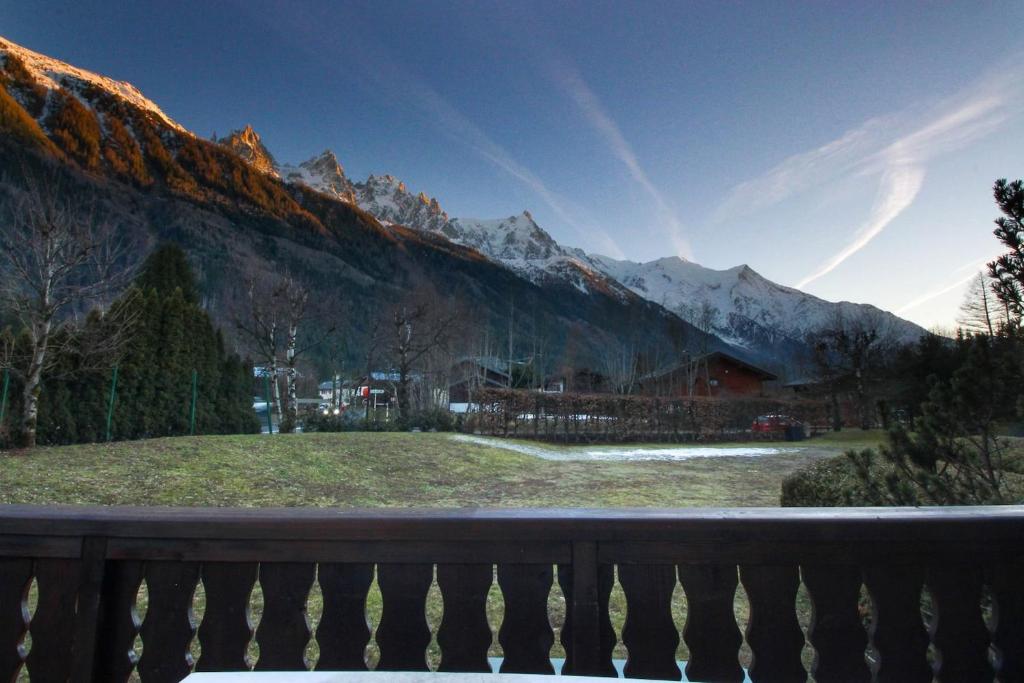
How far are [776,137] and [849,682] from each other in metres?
6.89

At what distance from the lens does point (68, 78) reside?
60.4 metres

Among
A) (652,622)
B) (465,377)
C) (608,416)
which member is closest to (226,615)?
(652,622)

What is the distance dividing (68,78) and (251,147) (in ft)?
163

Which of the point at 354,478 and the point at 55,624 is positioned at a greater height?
the point at 55,624

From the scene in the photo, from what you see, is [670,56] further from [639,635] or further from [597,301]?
[597,301]

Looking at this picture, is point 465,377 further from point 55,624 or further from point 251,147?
point 251,147

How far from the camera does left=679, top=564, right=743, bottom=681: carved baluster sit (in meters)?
1.39

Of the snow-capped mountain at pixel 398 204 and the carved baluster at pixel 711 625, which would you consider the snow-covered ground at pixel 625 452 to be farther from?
the snow-capped mountain at pixel 398 204

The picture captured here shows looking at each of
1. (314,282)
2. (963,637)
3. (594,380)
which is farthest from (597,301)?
(963,637)

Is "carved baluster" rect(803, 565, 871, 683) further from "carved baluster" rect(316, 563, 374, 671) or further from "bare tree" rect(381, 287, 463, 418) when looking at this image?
"bare tree" rect(381, 287, 463, 418)

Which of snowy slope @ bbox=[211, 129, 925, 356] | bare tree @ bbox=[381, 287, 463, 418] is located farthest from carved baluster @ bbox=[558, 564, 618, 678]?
snowy slope @ bbox=[211, 129, 925, 356]

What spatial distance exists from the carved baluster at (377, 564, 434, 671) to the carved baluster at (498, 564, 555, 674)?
0.22m

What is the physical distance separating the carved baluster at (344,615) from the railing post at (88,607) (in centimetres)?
61

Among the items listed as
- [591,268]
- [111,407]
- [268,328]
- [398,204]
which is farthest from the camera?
[398,204]
